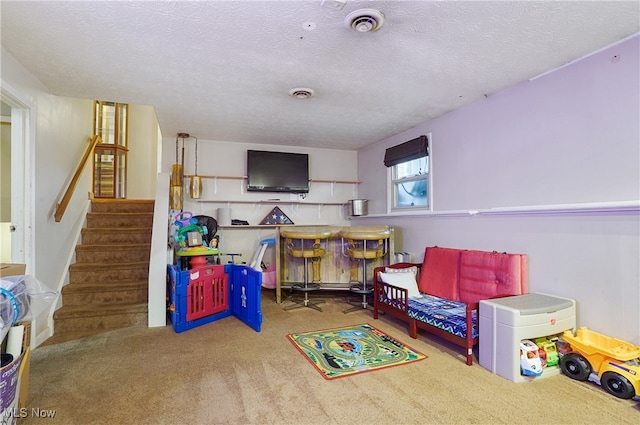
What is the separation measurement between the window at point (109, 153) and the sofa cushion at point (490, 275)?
6.74 meters

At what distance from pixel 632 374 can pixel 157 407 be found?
115 inches

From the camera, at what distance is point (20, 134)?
273 cm

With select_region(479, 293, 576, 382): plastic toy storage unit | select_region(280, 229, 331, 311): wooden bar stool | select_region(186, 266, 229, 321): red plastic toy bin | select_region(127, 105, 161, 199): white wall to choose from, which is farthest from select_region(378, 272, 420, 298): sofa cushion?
select_region(127, 105, 161, 199): white wall

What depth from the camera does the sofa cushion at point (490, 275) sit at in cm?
278

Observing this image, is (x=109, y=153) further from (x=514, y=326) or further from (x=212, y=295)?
(x=514, y=326)

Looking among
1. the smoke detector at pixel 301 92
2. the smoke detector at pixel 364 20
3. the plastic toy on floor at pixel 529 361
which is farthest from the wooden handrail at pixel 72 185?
the plastic toy on floor at pixel 529 361

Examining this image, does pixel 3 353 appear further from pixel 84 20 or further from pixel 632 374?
pixel 632 374

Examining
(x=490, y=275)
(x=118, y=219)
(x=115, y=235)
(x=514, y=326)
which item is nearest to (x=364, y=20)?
(x=514, y=326)

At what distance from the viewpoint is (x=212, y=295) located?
3580 mm

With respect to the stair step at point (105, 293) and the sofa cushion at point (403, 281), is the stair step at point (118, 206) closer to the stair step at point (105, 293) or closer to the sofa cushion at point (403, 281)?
the stair step at point (105, 293)

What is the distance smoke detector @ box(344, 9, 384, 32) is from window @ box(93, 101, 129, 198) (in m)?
6.36

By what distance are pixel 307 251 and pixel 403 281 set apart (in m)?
1.21

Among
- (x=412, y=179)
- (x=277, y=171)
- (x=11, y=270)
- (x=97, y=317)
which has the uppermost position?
(x=277, y=171)

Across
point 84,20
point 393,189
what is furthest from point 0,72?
point 393,189
